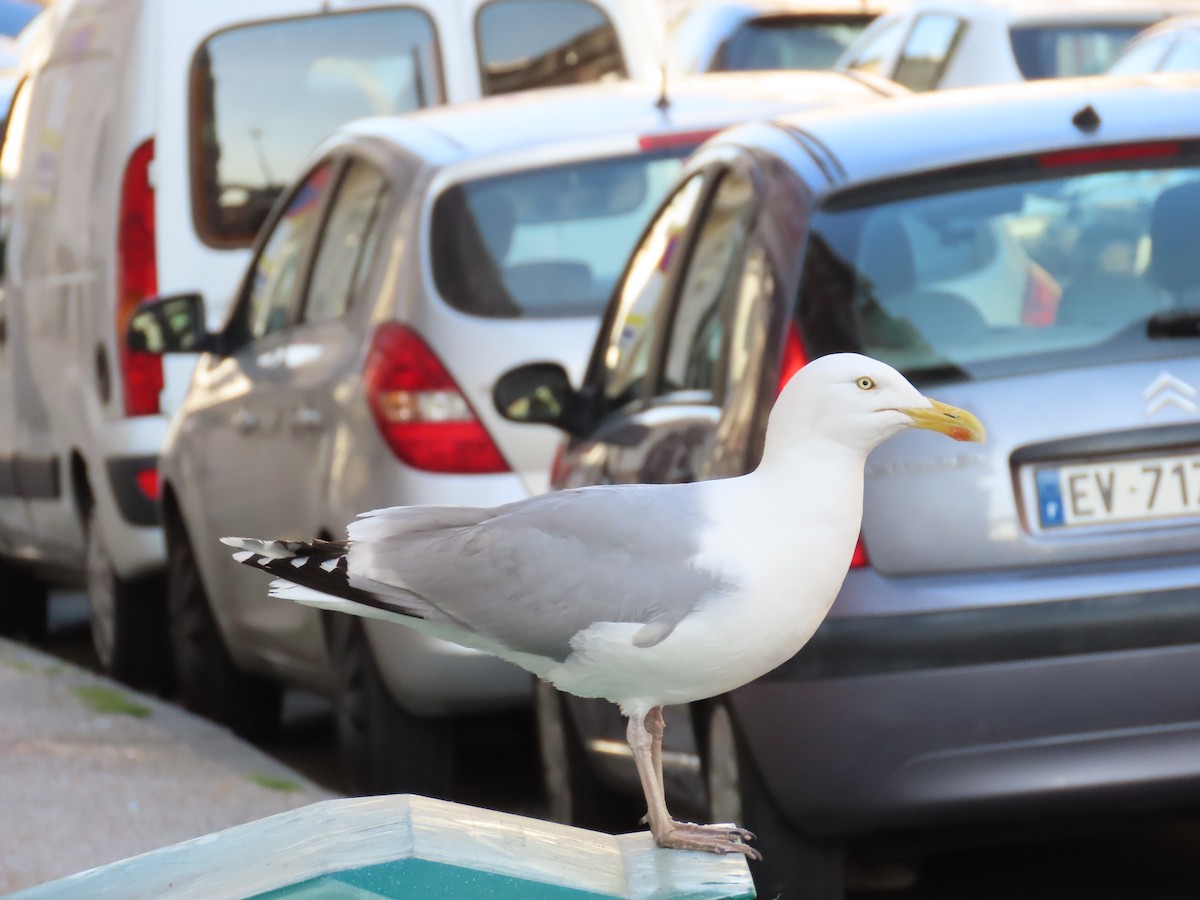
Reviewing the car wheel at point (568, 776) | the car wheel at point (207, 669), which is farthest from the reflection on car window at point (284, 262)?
the car wheel at point (568, 776)

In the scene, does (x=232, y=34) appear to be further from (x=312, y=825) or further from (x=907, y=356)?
(x=312, y=825)

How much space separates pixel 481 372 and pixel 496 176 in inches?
23.2

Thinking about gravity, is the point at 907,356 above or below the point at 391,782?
above

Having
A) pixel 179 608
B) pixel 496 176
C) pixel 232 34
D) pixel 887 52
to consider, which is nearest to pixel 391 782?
pixel 496 176

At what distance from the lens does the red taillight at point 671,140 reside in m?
7.01

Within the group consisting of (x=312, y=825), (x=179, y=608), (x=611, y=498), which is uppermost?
(x=611, y=498)

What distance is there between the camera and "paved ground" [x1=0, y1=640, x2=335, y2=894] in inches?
246

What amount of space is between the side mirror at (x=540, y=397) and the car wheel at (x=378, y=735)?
118cm

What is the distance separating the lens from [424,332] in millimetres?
6727

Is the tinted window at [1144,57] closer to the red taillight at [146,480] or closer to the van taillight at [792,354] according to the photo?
the red taillight at [146,480]

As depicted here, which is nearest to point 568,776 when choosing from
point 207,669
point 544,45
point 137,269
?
point 207,669

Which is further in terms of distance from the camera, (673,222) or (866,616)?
(673,222)

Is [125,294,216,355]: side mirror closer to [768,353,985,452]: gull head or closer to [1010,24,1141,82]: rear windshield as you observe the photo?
[768,353,985,452]: gull head

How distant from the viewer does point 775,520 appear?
114 inches
